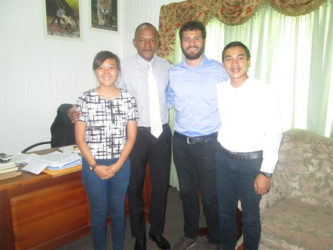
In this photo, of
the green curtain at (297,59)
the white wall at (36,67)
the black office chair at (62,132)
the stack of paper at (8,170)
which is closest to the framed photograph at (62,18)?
the white wall at (36,67)

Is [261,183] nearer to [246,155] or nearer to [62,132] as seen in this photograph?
[246,155]

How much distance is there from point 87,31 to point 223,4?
1955 mm

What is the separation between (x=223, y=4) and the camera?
2.56 metres

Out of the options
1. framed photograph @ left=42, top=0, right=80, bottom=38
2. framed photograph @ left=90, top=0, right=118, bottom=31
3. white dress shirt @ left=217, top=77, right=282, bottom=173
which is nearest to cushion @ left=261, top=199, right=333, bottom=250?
white dress shirt @ left=217, top=77, right=282, bottom=173

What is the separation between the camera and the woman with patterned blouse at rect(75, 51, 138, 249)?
152cm

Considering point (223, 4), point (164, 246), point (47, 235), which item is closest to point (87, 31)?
point (223, 4)

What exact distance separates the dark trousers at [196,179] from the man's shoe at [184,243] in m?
0.04

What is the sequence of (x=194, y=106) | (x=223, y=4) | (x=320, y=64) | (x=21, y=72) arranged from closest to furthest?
(x=194, y=106) < (x=320, y=64) < (x=223, y=4) < (x=21, y=72)

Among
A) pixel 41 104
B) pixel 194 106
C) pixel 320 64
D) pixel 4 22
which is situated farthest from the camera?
pixel 41 104

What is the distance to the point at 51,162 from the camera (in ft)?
6.07

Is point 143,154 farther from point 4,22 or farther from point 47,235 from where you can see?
point 4,22

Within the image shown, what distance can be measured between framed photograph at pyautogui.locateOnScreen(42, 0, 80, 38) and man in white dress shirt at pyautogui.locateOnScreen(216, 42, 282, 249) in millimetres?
2516

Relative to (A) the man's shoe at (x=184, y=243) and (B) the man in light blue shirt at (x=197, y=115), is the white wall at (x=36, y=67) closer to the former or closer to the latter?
(B) the man in light blue shirt at (x=197, y=115)

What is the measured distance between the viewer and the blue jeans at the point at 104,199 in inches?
61.4
